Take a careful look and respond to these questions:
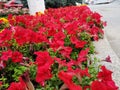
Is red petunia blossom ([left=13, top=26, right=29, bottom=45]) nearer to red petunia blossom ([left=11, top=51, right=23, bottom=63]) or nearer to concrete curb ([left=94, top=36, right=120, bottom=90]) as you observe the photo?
red petunia blossom ([left=11, top=51, right=23, bottom=63])

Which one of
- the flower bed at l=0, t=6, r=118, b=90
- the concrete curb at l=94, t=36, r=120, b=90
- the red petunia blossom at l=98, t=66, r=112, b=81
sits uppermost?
the red petunia blossom at l=98, t=66, r=112, b=81

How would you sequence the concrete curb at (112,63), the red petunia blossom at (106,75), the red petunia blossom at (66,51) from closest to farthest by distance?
the red petunia blossom at (106,75)
the red petunia blossom at (66,51)
the concrete curb at (112,63)

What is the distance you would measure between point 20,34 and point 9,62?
1.14ft

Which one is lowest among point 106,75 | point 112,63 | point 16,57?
point 112,63

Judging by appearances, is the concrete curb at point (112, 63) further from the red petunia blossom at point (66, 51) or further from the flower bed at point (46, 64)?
the red petunia blossom at point (66, 51)

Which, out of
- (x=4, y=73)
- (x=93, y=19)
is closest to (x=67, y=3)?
(x=93, y=19)

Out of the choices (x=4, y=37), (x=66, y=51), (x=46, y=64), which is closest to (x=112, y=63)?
(x=66, y=51)

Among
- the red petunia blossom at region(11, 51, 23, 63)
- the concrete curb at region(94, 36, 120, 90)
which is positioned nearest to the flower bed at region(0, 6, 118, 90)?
the red petunia blossom at region(11, 51, 23, 63)

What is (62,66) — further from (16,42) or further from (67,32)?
(67,32)

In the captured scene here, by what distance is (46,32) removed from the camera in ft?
10.8

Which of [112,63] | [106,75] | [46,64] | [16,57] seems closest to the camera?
[106,75]

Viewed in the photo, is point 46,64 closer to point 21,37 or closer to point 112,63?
point 21,37

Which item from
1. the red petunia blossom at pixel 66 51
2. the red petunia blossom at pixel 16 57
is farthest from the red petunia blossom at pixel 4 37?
the red petunia blossom at pixel 66 51

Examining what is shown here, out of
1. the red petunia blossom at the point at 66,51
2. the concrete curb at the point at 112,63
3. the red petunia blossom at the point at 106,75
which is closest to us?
the red petunia blossom at the point at 106,75
